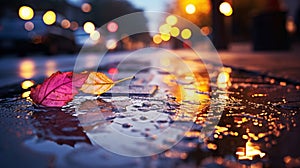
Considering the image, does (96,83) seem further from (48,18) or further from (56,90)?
(48,18)

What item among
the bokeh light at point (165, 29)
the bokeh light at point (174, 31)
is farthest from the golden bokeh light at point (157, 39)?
the bokeh light at point (174, 31)

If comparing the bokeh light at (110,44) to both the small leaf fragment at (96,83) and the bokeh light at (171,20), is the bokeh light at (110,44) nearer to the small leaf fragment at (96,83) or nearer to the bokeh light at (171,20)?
the bokeh light at (171,20)

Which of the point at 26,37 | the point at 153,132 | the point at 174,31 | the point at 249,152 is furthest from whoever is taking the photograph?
the point at 174,31

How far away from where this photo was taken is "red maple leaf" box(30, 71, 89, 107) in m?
3.82

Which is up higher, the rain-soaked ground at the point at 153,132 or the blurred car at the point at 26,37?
the blurred car at the point at 26,37

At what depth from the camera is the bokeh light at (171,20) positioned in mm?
39688

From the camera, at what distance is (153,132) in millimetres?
2863

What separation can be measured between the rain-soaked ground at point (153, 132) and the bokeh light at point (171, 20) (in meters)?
35.6

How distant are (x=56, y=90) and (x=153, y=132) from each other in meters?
1.45

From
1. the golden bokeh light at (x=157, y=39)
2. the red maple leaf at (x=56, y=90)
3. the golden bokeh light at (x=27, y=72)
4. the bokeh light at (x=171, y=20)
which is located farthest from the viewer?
the golden bokeh light at (x=157, y=39)

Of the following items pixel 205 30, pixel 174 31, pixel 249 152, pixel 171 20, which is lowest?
pixel 249 152

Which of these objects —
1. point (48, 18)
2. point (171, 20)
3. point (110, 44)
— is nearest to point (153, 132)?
point (48, 18)

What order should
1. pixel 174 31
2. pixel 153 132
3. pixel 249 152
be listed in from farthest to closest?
pixel 174 31
pixel 153 132
pixel 249 152

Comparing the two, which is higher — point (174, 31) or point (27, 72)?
point (174, 31)
